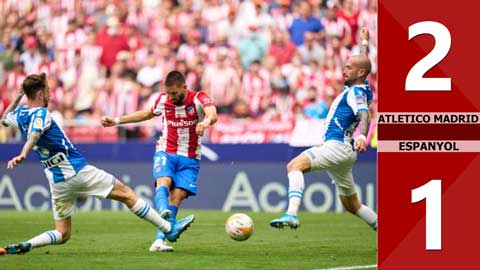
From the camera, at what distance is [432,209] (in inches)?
303

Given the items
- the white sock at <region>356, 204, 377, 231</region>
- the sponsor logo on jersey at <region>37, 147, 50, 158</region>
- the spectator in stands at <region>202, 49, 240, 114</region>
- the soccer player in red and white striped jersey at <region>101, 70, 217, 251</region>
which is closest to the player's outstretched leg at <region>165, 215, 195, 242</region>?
the soccer player in red and white striped jersey at <region>101, 70, 217, 251</region>

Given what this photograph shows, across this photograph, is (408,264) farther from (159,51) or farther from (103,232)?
(159,51)

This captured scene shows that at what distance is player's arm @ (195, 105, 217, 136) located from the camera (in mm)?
11609

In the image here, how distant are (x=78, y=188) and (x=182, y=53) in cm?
1306

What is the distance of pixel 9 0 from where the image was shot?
88.4 feet

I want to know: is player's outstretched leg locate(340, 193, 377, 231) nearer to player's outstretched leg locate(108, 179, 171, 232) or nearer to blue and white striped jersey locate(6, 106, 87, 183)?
player's outstretched leg locate(108, 179, 171, 232)

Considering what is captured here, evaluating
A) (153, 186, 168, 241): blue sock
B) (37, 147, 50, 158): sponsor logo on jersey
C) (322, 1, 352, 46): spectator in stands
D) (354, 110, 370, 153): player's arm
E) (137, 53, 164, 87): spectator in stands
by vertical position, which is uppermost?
(322, 1, 352, 46): spectator in stands

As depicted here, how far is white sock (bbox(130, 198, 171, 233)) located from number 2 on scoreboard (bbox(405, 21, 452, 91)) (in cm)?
463

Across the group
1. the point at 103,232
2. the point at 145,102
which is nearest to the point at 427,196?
the point at 103,232

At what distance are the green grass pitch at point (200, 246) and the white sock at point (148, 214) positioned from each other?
324 millimetres

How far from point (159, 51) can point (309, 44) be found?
11.5 feet

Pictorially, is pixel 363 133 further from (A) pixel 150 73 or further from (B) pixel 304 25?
(A) pixel 150 73

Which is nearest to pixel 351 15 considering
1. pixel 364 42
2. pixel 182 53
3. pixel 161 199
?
pixel 182 53

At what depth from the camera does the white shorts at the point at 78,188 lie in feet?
36.7
